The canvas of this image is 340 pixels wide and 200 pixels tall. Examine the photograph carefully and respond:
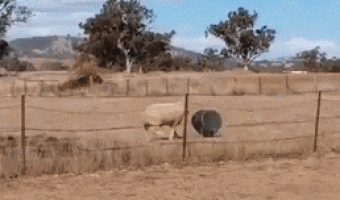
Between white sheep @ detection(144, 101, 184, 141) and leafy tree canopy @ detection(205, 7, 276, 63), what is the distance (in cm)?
4284

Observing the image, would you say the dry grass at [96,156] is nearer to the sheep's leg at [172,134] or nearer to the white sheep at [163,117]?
the sheep's leg at [172,134]

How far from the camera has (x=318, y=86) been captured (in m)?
25.0

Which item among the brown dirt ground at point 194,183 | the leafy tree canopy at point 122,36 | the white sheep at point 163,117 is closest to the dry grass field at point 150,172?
the brown dirt ground at point 194,183

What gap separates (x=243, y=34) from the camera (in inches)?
1987

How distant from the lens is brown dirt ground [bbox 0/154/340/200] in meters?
5.54

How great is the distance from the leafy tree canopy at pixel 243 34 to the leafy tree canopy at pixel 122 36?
9550 mm

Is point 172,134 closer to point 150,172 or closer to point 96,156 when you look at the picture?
point 150,172

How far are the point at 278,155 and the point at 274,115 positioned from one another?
7.13 metres

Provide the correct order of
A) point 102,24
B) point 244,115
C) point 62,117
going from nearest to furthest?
1. point 62,117
2. point 244,115
3. point 102,24

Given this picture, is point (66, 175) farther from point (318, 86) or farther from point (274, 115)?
point (318, 86)

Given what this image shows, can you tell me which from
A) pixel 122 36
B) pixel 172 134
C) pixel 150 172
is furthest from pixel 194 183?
pixel 122 36

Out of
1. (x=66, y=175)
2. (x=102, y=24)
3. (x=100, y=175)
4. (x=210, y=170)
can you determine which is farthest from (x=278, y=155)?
(x=102, y=24)

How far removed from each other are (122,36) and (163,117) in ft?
115

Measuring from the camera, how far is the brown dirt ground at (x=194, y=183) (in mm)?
5539
